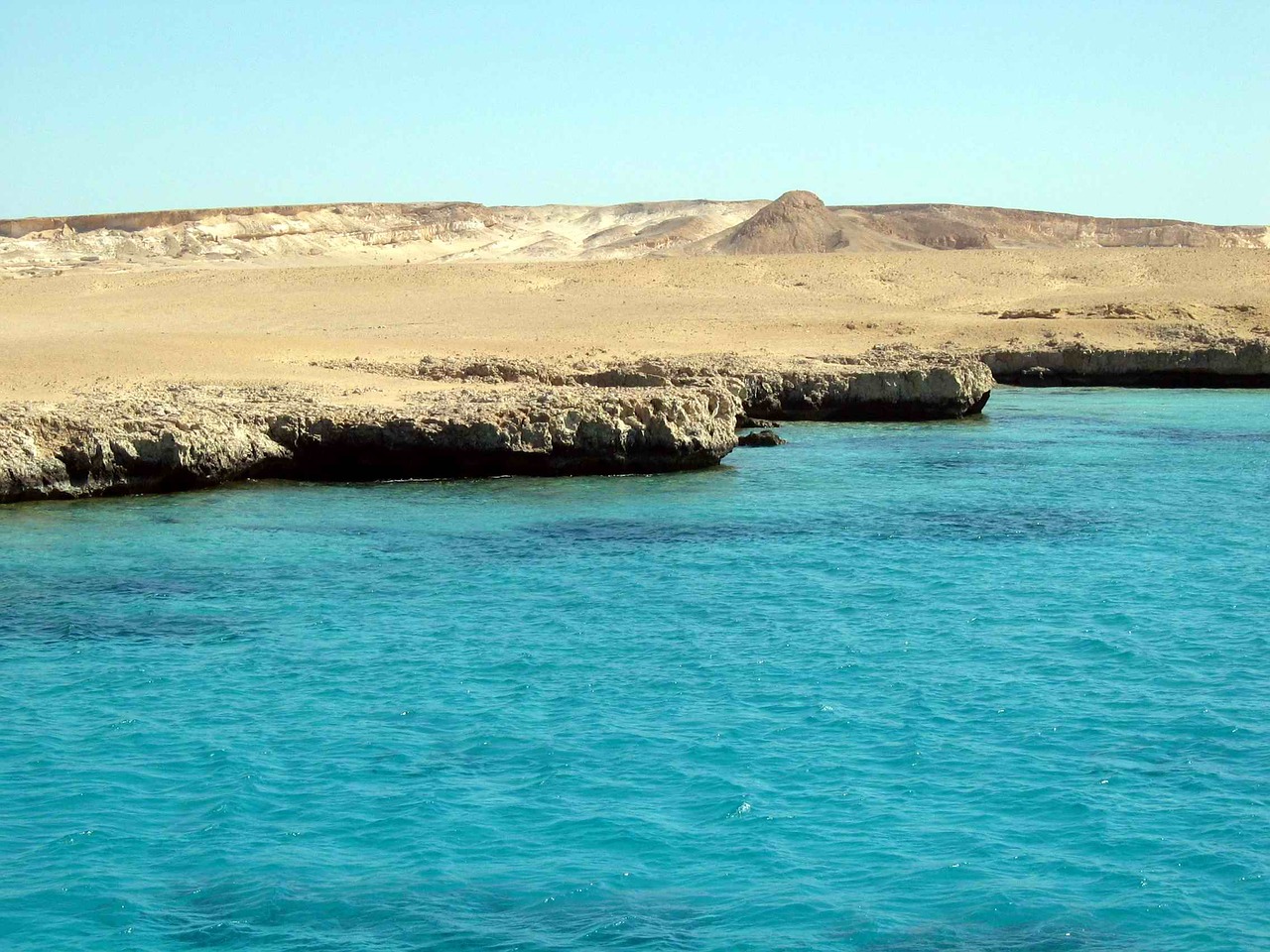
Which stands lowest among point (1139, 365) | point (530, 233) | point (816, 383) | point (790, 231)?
point (816, 383)

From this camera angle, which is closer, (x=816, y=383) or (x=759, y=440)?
(x=759, y=440)

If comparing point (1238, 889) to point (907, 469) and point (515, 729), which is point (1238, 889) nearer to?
point (515, 729)

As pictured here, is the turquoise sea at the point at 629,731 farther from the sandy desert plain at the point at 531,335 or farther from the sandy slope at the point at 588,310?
the sandy slope at the point at 588,310

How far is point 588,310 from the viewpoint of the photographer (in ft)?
166

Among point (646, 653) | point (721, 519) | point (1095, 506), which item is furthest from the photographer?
point (1095, 506)

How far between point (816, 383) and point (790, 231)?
67018 millimetres

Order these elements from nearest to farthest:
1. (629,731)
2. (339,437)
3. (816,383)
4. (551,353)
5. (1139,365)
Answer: (629,731)
(339,437)
(816,383)
(551,353)
(1139,365)

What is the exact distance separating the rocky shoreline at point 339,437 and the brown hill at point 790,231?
2793 inches

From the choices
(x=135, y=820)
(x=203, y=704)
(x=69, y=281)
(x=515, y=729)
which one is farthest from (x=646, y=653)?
(x=69, y=281)

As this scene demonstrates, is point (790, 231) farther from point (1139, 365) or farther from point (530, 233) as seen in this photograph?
point (1139, 365)

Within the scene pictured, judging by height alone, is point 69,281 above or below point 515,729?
above

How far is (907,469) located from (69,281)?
48750 millimetres

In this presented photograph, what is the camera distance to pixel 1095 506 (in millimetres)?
18938

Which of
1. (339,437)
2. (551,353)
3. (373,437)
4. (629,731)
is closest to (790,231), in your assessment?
(551,353)
